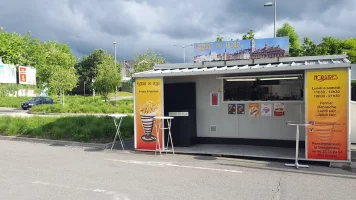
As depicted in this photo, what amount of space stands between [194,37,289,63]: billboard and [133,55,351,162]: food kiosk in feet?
0.89

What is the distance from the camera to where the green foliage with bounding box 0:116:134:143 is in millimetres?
12742

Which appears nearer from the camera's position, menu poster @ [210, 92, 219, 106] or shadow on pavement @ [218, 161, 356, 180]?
shadow on pavement @ [218, 161, 356, 180]

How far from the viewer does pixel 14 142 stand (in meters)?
13.0

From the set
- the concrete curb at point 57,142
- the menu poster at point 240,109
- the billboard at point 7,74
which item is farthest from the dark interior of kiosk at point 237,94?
the billboard at point 7,74

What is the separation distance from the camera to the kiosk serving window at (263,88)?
10469 mm

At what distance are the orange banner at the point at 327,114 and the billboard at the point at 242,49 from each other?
8.06 ft

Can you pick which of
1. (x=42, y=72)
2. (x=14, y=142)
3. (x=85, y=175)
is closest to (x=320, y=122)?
(x=85, y=175)

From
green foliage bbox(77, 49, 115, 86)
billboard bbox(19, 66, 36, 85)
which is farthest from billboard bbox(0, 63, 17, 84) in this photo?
green foliage bbox(77, 49, 115, 86)

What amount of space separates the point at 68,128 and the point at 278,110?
29.4 feet

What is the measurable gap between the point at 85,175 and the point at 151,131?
3371mm

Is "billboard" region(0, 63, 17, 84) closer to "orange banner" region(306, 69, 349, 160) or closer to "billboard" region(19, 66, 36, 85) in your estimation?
"billboard" region(19, 66, 36, 85)

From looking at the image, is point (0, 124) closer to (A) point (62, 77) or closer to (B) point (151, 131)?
(B) point (151, 131)

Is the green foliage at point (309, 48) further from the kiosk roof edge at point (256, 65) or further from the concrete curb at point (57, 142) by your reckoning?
the concrete curb at point (57, 142)

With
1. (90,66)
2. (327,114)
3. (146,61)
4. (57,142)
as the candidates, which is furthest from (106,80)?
(90,66)
